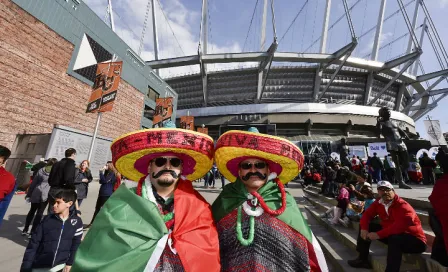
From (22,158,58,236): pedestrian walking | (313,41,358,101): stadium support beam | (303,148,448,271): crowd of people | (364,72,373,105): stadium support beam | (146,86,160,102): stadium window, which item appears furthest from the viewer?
(364,72,373,105): stadium support beam

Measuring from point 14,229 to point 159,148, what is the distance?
19.4 ft

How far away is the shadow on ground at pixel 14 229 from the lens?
14.8 ft

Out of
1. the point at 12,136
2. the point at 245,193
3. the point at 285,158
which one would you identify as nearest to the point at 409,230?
the point at 285,158

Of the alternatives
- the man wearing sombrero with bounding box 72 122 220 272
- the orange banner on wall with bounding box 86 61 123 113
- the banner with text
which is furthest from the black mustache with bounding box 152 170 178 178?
the orange banner on wall with bounding box 86 61 123 113

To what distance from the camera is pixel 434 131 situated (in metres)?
7.43

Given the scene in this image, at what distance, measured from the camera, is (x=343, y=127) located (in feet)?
130

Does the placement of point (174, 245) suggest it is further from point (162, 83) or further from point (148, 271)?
point (162, 83)

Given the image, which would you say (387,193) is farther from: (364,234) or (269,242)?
(269,242)

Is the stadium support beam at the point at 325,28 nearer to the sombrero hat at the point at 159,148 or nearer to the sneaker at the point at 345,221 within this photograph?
the sneaker at the point at 345,221

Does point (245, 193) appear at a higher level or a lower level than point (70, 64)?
lower

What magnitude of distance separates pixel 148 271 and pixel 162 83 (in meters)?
33.6

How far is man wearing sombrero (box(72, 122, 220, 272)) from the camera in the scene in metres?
1.37

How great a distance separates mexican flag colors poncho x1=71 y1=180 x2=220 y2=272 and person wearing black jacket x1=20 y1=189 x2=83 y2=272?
54.4 inches

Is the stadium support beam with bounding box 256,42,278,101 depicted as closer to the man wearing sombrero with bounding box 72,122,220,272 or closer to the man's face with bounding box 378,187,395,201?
the man's face with bounding box 378,187,395,201
